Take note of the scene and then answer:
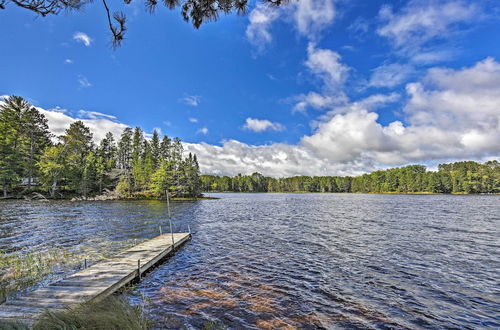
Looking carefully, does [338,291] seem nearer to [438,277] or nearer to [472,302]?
[472,302]

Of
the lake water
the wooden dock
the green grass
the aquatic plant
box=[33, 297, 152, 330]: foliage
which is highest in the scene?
box=[33, 297, 152, 330]: foliage

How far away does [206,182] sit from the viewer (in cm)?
18425

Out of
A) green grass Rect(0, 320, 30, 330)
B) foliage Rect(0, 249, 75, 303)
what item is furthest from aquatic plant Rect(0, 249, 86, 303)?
green grass Rect(0, 320, 30, 330)

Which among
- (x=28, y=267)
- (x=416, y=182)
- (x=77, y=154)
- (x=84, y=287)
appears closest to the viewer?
(x=84, y=287)

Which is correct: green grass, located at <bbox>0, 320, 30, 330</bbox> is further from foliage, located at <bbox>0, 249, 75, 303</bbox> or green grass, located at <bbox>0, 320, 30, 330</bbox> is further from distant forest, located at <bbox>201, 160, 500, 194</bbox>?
distant forest, located at <bbox>201, 160, 500, 194</bbox>

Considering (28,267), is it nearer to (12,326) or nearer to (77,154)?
(12,326)

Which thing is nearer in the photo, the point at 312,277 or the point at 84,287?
the point at 84,287

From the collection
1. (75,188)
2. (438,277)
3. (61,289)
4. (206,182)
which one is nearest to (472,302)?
(438,277)

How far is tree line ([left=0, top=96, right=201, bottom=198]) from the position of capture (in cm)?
5491

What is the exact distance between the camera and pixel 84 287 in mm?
8797

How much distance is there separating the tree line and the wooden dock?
45971 mm

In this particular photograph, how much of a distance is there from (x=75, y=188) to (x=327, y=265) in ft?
227

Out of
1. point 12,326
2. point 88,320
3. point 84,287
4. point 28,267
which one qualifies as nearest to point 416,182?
point 84,287

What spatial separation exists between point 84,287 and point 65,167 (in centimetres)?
6509
